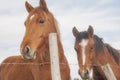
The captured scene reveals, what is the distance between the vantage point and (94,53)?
10016 mm

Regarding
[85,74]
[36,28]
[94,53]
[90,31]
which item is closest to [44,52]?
[36,28]

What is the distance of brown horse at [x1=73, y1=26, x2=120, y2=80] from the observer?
31.6ft

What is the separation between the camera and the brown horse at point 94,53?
9640 millimetres

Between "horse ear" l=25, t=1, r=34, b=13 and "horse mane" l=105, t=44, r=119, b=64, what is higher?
"horse ear" l=25, t=1, r=34, b=13

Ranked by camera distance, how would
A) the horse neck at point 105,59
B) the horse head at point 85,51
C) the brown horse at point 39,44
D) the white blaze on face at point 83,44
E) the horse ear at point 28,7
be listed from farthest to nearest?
the horse neck at point 105,59
the white blaze on face at point 83,44
the horse head at point 85,51
the horse ear at point 28,7
the brown horse at point 39,44

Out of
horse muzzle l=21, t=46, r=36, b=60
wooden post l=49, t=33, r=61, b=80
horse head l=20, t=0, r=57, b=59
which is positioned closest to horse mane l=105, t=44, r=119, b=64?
horse head l=20, t=0, r=57, b=59

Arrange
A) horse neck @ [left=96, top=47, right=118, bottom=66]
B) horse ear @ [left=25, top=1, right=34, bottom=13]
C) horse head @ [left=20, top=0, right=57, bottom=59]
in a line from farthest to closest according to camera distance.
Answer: horse neck @ [left=96, top=47, right=118, bottom=66] → horse ear @ [left=25, top=1, right=34, bottom=13] → horse head @ [left=20, top=0, right=57, bottom=59]

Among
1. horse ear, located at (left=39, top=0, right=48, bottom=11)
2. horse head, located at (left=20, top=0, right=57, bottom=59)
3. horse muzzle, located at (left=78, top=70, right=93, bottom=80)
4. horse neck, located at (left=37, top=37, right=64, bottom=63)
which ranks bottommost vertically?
horse muzzle, located at (left=78, top=70, right=93, bottom=80)

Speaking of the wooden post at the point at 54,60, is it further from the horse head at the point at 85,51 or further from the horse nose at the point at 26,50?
the horse head at the point at 85,51

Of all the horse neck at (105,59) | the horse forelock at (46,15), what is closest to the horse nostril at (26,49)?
the horse forelock at (46,15)

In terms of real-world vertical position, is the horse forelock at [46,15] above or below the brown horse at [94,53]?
above

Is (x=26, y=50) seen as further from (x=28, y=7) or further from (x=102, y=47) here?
(x=102, y=47)

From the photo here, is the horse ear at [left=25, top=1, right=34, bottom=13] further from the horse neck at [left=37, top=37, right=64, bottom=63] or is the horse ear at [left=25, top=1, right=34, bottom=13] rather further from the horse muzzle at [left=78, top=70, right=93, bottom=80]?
the horse muzzle at [left=78, top=70, right=93, bottom=80]

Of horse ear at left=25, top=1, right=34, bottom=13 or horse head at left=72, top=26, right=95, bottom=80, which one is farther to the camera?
horse head at left=72, top=26, right=95, bottom=80
